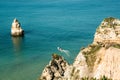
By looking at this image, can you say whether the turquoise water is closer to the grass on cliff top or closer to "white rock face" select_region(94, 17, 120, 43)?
"white rock face" select_region(94, 17, 120, 43)

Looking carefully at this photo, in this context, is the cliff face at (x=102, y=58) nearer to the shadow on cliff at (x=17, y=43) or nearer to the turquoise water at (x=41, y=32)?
the turquoise water at (x=41, y=32)

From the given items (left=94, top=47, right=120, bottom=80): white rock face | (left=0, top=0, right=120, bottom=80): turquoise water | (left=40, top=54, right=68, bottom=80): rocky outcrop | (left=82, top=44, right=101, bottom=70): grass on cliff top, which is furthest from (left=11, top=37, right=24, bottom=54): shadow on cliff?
(left=94, top=47, right=120, bottom=80): white rock face

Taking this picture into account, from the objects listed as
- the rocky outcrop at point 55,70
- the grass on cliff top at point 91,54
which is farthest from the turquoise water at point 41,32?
the grass on cliff top at point 91,54

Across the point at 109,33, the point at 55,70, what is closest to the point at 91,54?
the point at 109,33

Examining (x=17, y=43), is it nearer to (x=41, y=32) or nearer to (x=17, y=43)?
(x=17, y=43)

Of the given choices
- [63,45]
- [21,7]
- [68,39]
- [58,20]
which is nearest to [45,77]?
[63,45]

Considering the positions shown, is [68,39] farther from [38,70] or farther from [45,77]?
[45,77]
